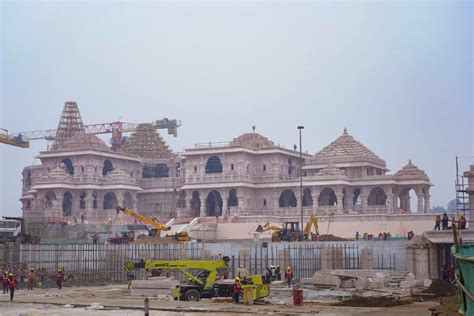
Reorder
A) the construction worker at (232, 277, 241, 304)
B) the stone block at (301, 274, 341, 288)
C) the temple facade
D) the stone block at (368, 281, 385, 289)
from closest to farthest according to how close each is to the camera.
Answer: the construction worker at (232, 277, 241, 304) → the stone block at (368, 281, 385, 289) → the stone block at (301, 274, 341, 288) → the temple facade

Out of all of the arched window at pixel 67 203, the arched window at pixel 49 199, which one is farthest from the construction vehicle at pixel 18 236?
the arched window at pixel 67 203

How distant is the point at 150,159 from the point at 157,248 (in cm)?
5140

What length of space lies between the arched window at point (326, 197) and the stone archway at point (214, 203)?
38.0ft

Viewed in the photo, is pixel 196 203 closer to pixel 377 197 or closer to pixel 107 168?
pixel 107 168

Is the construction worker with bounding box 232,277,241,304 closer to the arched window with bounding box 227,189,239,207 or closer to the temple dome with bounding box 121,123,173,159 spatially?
the arched window with bounding box 227,189,239,207

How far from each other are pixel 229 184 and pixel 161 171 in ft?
74.3

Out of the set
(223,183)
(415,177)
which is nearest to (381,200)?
(415,177)

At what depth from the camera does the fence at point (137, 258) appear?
50.5m

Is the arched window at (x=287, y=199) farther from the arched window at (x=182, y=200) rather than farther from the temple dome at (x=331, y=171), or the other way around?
the arched window at (x=182, y=200)

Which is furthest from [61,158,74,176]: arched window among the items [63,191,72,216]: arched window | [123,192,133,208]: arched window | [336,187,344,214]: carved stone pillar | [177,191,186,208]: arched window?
[336,187,344,214]: carved stone pillar

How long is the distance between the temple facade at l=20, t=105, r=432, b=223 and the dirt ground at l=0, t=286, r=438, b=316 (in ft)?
135

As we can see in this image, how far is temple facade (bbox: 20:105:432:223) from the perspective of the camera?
8044 cm

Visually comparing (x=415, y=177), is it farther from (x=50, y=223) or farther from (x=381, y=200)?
(x=50, y=223)

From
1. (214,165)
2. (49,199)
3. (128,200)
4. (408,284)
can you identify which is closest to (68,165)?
(49,199)
